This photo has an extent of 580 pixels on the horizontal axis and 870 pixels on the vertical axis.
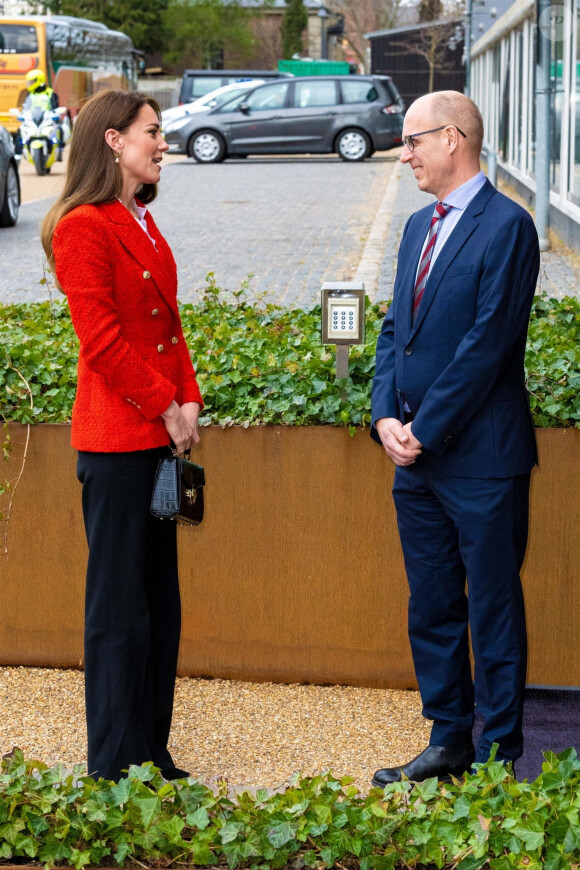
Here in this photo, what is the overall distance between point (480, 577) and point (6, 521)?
1.88m

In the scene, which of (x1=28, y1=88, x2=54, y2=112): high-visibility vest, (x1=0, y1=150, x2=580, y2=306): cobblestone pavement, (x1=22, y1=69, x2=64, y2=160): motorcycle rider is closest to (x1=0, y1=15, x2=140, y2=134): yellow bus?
(x1=22, y1=69, x2=64, y2=160): motorcycle rider

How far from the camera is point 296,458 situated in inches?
173

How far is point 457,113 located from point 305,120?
84.9 feet

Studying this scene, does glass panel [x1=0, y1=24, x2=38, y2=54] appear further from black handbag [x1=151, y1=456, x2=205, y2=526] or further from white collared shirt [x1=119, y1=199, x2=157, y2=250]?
black handbag [x1=151, y1=456, x2=205, y2=526]

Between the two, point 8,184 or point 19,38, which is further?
point 19,38

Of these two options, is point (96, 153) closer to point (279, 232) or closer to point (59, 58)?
point (279, 232)

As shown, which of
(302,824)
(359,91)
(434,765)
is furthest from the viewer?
(359,91)

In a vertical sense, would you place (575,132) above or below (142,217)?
above

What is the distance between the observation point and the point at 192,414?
3.45 meters

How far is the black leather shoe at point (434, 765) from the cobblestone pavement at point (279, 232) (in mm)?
2524

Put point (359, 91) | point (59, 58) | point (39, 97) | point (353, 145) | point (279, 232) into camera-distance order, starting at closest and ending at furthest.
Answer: point (279, 232), point (39, 97), point (359, 91), point (353, 145), point (59, 58)

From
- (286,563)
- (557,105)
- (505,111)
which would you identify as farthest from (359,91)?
(286,563)

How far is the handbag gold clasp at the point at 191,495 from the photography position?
337cm

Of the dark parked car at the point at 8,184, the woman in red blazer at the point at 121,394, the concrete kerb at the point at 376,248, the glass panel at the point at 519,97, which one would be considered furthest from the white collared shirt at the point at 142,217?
the glass panel at the point at 519,97
